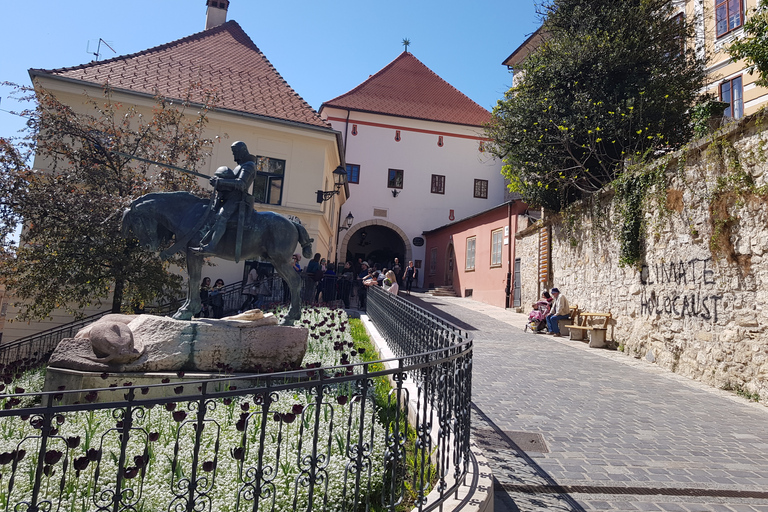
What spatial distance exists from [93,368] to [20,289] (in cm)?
695

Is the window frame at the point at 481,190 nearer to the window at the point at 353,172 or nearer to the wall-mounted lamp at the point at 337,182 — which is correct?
the window at the point at 353,172

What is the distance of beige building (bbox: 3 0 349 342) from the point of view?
16.9 m

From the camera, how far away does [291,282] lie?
741 cm

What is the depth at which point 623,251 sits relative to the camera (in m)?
10.6

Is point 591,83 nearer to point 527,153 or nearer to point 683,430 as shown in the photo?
point 527,153

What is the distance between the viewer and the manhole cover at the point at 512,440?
181 inches

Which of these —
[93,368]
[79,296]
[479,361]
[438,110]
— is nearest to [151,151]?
[79,296]

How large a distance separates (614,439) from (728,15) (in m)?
19.5

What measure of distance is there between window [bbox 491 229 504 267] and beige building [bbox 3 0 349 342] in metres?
7.56

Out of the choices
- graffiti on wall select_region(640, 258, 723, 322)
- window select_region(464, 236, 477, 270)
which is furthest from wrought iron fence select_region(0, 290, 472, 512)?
window select_region(464, 236, 477, 270)

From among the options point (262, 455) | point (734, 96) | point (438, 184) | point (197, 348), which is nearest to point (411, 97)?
point (438, 184)

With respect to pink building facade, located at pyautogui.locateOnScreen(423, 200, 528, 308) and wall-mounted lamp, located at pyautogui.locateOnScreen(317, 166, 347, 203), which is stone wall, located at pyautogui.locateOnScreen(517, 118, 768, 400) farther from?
wall-mounted lamp, located at pyautogui.locateOnScreen(317, 166, 347, 203)

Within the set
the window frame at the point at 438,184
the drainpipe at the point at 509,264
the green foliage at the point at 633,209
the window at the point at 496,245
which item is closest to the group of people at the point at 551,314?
the green foliage at the point at 633,209

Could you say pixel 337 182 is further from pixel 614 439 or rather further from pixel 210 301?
pixel 614 439
